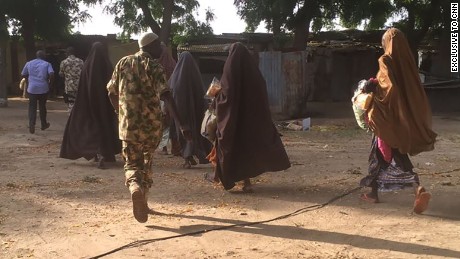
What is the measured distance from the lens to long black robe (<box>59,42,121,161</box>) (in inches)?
314

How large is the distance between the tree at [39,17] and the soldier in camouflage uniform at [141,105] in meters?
16.5

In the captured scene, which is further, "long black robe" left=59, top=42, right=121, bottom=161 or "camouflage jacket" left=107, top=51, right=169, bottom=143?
"long black robe" left=59, top=42, right=121, bottom=161

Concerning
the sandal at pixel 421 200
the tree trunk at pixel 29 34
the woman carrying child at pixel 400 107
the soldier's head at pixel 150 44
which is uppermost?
the tree trunk at pixel 29 34

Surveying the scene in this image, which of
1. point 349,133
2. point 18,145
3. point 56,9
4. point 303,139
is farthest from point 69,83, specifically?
point 56,9

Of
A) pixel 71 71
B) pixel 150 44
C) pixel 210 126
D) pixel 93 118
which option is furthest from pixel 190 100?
pixel 71 71

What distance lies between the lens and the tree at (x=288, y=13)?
1730cm

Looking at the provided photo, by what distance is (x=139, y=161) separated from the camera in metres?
5.21

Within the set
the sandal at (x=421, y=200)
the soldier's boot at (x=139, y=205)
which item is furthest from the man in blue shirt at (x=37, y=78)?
the sandal at (x=421, y=200)

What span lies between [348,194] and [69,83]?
23.9 feet

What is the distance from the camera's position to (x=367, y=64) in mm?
23203

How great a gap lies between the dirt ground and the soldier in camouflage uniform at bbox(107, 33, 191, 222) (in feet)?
1.68

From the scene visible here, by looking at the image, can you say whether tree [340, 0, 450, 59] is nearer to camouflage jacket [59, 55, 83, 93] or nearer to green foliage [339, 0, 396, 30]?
green foliage [339, 0, 396, 30]

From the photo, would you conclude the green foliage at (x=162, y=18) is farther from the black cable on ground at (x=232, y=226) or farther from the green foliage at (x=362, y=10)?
the black cable on ground at (x=232, y=226)

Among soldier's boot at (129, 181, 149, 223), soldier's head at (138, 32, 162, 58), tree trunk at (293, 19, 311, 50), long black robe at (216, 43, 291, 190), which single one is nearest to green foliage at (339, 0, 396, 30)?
tree trunk at (293, 19, 311, 50)
